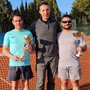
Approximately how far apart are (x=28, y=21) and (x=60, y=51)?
30.6 meters

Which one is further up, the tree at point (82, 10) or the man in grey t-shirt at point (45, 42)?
the man in grey t-shirt at point (45, 42)

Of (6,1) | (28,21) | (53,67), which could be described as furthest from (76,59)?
(28,21)

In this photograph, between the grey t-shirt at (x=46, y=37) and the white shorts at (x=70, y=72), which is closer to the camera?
the white shorts at (x=70, y=72)

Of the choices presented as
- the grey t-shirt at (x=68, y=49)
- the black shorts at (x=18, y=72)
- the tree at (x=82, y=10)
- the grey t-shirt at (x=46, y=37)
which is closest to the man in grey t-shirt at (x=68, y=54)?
the grey t-shirt at (x=68, y=49)

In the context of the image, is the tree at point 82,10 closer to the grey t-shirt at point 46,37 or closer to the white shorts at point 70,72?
the grey t-shirt at point 46,37

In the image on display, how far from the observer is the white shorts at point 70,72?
3.68 metres

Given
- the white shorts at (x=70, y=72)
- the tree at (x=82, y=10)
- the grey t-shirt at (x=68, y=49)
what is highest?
the grey t-shirt at (x=68, y=49)

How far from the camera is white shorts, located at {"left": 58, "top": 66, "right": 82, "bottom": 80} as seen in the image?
3.68m

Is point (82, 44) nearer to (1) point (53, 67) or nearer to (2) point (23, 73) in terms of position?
(1) point (53, 67)

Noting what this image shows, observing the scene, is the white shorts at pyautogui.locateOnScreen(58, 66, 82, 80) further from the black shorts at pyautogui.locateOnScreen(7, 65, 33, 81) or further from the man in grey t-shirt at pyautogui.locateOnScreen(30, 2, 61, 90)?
the black shorts at pyautogui.locateOnScreen(7, 65, 33, 81)

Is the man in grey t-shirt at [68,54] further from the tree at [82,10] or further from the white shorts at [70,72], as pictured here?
A: the tree at [82,10]

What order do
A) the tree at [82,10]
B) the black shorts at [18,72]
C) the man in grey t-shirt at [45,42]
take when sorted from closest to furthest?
the black shorts at [18,72], the man in grey t-shirt at [45,42], the tree at [82,10]

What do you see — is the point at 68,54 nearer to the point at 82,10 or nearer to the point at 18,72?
the point at 18,72

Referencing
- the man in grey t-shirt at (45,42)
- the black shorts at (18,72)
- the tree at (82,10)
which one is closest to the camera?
the black shorts at (18,72)
